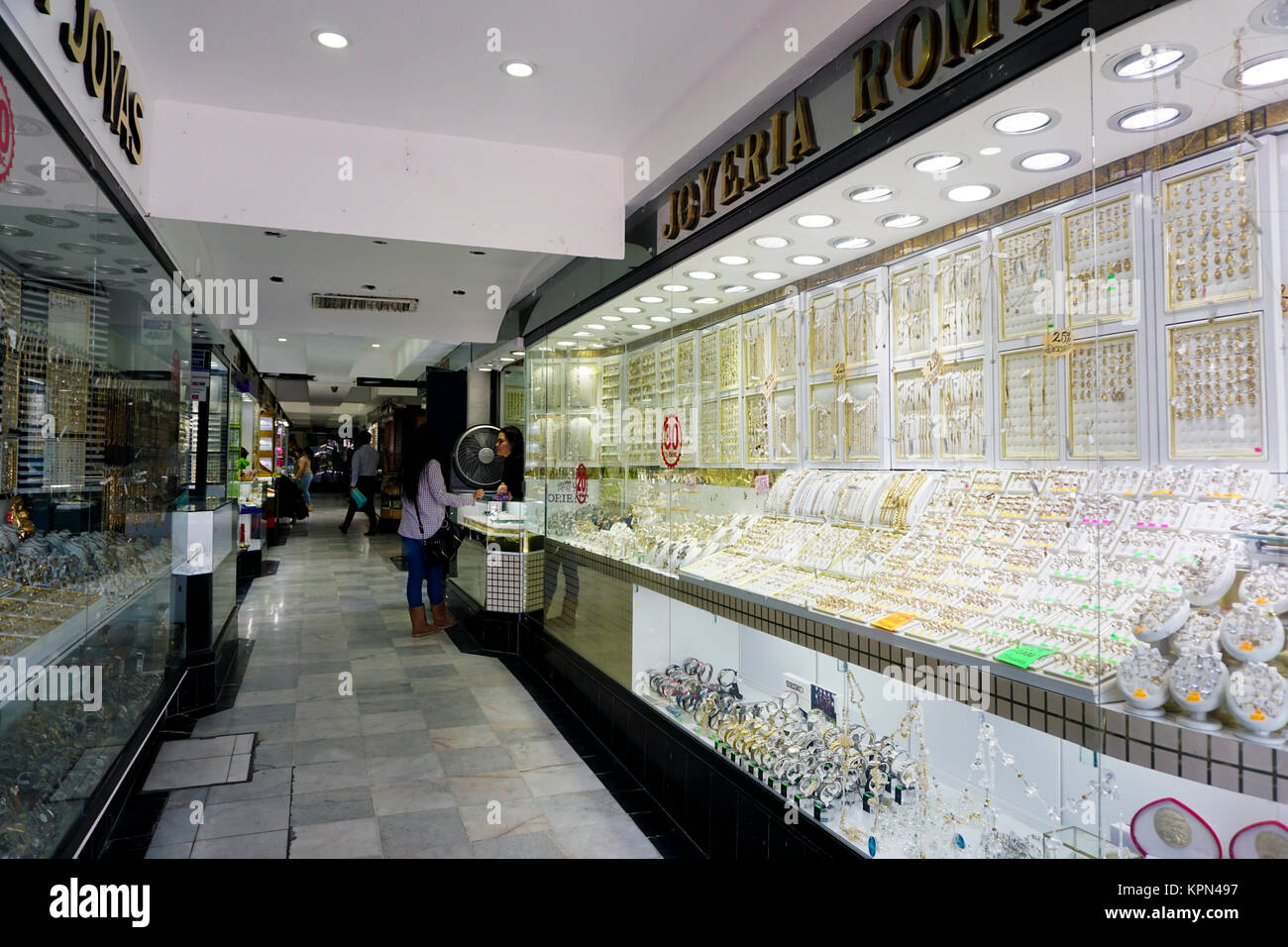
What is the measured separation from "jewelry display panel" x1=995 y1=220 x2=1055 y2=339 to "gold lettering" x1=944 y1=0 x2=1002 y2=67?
57 cm

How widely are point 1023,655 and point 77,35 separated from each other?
10.9ft

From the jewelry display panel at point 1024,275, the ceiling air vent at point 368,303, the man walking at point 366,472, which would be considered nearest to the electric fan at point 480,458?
the ceiling air vent at point 368,303

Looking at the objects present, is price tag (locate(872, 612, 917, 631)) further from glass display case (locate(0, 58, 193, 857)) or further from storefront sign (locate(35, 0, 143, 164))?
storefront sign (locate(35, 0, 143, 164))

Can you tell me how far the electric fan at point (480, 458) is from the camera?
744 centimetres

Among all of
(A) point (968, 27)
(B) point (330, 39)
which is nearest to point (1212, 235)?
(A) point (968, 27)

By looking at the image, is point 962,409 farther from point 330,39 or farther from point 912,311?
point 330,39

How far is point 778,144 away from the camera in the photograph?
2.87 metres

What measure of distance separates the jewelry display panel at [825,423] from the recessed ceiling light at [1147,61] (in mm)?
1606

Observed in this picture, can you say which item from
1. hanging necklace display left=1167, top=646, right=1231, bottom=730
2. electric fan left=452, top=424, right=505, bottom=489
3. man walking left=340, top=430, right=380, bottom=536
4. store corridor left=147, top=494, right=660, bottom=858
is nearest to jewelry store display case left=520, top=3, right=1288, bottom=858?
hanging necklace display left=1167, top=646, right=1231, bottom=730

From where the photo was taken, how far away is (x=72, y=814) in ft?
7.48

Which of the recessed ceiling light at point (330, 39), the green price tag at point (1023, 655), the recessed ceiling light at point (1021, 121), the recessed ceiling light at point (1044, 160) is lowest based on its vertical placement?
the green price tag at point (1023, 655)

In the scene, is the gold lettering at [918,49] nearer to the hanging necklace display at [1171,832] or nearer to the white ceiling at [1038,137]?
the white ceiling at [1038,137]

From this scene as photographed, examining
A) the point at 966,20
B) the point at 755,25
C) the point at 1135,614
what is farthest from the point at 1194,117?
the point at 755,25

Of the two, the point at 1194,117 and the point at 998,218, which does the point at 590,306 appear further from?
the point at 1194,117
